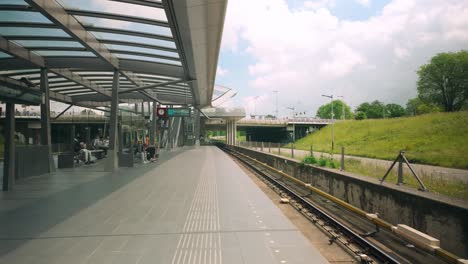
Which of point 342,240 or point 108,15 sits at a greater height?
point 108,15

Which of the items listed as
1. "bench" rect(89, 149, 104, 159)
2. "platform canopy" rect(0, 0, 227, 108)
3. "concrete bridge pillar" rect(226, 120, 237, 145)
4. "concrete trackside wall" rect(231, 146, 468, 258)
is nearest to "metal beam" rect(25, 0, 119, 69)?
"platform canopy" rect(0, 0, 227, 108)

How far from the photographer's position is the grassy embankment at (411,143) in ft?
22.3

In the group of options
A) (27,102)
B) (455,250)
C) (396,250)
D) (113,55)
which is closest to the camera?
(455,250)

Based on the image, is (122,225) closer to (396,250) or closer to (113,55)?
(396,250)

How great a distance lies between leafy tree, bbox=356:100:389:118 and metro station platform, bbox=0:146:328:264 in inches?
4473

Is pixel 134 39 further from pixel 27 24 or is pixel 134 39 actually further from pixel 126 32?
pixel 27 24

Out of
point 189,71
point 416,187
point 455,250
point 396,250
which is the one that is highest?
point 189,71

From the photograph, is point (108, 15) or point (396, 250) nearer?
point (396, 250)

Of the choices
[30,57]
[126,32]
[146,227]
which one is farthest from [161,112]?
[146,227]

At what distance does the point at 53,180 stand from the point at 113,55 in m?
5.92

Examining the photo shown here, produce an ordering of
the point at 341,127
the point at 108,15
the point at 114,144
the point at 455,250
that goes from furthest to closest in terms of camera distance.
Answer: the point at 341,127 < the point at 114,144 < the point at 108,15 < the point at 455,250

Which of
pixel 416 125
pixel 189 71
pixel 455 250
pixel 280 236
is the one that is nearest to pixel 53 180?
pixel 189 71

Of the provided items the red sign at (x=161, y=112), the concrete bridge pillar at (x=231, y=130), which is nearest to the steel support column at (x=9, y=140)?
the red sign at (x=161, y=112)

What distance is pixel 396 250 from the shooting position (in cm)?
551
